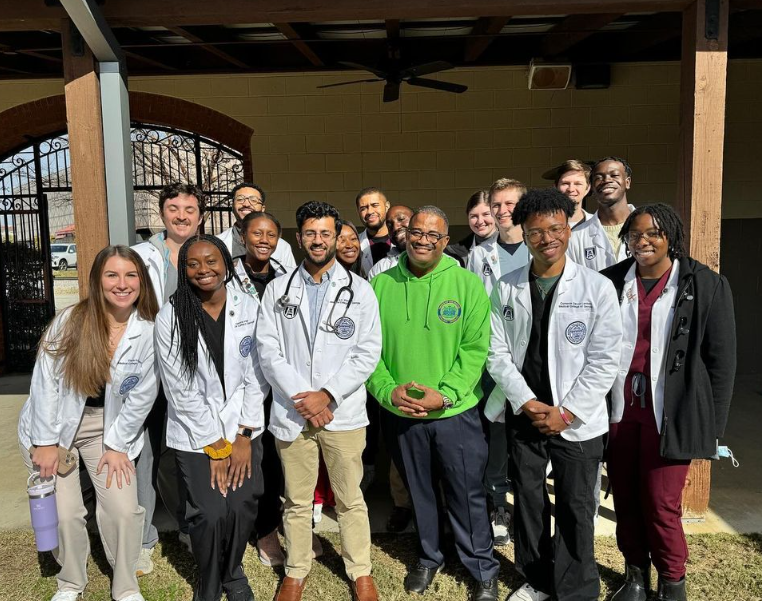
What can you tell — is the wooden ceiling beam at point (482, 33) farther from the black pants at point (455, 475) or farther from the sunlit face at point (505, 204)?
the black pants at point (455, 475)

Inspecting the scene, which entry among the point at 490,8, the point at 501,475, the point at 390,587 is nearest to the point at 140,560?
the point at 390,587

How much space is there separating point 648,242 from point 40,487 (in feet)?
9.67

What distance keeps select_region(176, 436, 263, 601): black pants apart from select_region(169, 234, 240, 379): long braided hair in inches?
17.2

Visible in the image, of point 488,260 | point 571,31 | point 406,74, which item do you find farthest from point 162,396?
point 571,31

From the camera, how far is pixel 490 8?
3580mm

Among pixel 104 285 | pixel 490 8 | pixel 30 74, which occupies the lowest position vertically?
pixel 104 285

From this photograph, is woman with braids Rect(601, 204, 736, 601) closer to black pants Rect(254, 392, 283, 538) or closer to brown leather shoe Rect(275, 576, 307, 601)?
brown leather shoe Rect(275, 576, 307, 601)

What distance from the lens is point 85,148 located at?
12.0 feet

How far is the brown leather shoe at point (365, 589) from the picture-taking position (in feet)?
9.57

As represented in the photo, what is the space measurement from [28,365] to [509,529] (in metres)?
6.72

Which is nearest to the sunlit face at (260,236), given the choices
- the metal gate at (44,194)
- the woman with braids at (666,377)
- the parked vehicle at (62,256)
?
the woman with braids at (666,377)

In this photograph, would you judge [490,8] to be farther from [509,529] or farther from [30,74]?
[30,74]

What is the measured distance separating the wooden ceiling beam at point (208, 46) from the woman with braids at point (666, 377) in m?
3.57

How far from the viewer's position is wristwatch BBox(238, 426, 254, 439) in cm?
287
